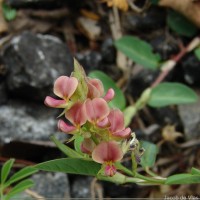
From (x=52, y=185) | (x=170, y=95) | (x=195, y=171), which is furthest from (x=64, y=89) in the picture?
(x=170, y=95)

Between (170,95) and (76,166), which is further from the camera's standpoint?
(170,95)

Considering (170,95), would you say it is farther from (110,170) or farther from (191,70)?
(110,170)

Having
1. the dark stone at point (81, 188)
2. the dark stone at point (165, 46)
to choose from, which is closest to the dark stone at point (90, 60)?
the dark stone at point (165, 46)

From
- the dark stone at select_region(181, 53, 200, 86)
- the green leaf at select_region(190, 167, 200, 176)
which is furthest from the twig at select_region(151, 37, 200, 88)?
the green leaf at select_region(190, 167, 200, 176)

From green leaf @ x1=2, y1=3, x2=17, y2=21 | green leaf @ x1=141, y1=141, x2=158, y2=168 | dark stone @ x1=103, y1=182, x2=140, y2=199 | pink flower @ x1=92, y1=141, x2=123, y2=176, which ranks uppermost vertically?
green leaf @ x1=2, y1=3, x2=17, y2=21

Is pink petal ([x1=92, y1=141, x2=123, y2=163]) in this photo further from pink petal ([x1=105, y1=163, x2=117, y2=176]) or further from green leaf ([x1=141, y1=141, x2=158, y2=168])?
green leaf ([x1=141, y1=141, x2=158, y2=168])

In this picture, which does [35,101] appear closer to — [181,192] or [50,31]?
[50,31]
